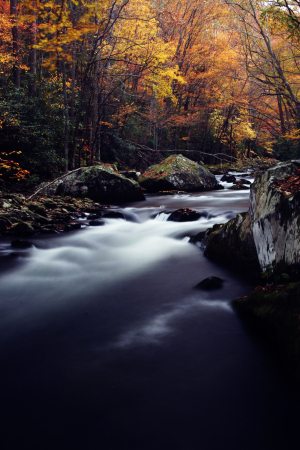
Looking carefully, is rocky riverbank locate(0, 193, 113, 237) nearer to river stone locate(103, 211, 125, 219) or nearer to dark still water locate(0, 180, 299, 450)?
river stone locate(103, 211, 125, 219)

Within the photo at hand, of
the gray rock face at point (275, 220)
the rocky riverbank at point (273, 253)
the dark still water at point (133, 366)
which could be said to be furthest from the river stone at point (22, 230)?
the gray rock face at point (275, 220)

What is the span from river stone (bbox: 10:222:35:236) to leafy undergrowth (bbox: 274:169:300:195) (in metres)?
4.96

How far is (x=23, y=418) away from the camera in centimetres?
202

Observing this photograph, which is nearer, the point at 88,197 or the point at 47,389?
the point at 47,389

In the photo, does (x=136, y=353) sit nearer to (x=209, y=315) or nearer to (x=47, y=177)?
(x=209, y=315)

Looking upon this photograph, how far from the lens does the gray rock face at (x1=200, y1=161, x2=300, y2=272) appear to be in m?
3.18

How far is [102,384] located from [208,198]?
10104 millimetres

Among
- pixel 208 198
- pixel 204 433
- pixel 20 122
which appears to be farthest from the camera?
pixel 208 198

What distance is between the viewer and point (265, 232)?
3.76 meters

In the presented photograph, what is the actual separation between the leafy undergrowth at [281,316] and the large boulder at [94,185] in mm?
8197

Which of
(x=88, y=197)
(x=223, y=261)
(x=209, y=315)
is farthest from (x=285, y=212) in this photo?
(x=88, y=197)

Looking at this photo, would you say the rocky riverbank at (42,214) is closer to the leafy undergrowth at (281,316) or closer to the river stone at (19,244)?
the river stone at (19,244)

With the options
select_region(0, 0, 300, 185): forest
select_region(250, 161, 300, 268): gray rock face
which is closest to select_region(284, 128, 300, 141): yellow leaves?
select_region(0, 0, 300, 185): forest

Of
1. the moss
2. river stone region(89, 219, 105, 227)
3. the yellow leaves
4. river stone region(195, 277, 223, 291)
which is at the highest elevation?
the yellow leaves
